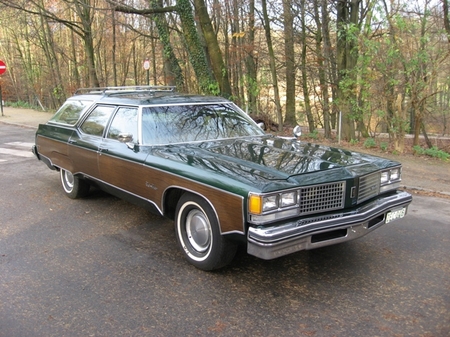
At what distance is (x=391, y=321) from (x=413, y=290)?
64cm

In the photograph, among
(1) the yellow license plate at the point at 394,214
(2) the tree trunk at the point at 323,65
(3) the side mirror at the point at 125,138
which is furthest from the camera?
(2) the tree trunk at the point at 323,65

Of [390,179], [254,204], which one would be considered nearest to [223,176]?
[254,204]

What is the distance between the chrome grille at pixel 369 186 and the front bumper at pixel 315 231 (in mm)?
85

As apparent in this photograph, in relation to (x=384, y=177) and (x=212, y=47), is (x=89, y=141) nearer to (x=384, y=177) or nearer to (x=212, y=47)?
(x=384, y=177)

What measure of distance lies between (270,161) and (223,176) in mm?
606

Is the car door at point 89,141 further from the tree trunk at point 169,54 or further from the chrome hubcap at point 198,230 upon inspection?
the tree trunk at point 169,54

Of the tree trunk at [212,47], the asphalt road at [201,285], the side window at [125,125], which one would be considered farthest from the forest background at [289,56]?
the side window at [125,125]

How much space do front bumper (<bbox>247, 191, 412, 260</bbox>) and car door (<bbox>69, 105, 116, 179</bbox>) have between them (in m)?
2.90

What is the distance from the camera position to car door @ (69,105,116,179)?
5375mm

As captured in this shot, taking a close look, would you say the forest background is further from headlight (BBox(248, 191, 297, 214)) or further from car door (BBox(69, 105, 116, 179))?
headlight (BBox(248, 191, 297, 214))

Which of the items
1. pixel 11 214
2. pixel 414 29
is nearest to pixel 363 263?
pixel 11 214

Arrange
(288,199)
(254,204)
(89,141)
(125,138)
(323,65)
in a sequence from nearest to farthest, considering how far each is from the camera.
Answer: (254,204) → (288,199) → (125,138) → (89,141) → (323,65)

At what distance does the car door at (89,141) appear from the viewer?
17.6 ft

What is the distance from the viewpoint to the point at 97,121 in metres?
5.58
